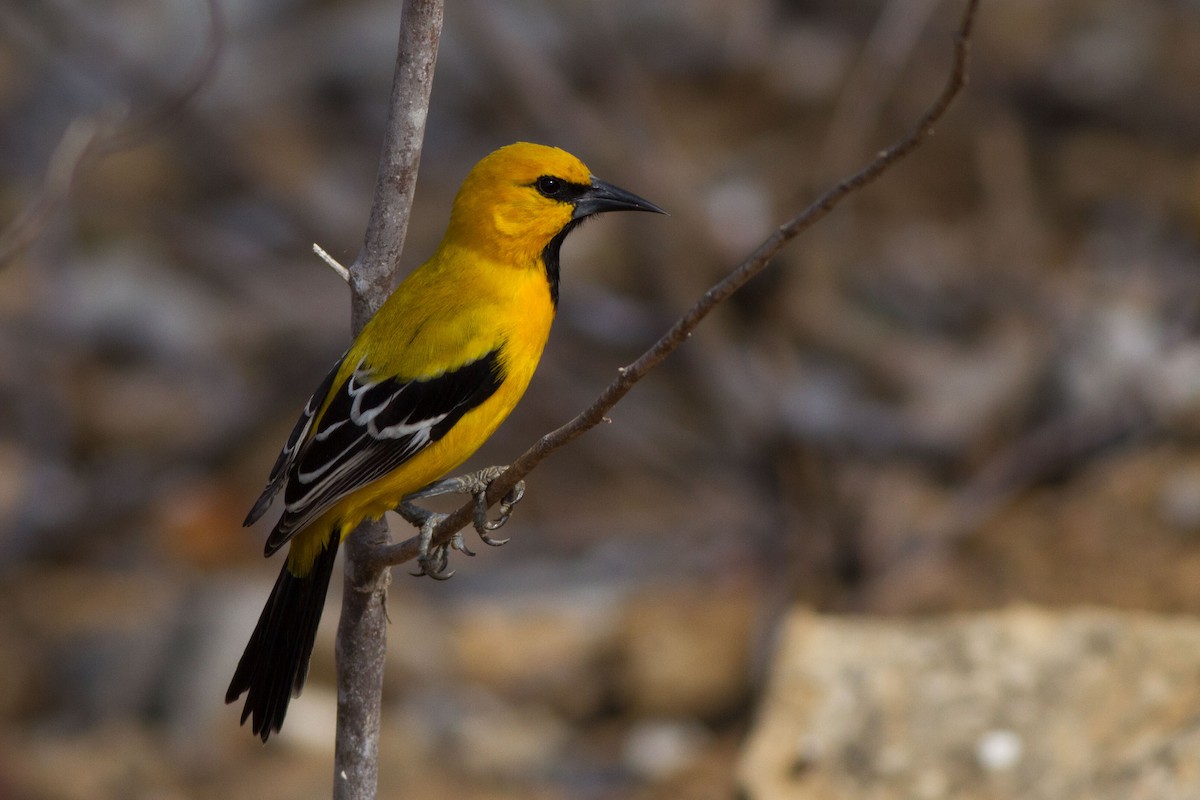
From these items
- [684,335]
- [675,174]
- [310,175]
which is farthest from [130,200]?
[684,335]

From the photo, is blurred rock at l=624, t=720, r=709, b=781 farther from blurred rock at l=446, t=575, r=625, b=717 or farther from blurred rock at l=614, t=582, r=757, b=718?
blurred rock at l=446, t=575, r=625, b=717

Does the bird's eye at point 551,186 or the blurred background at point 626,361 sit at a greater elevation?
the blurred background at point 626,361

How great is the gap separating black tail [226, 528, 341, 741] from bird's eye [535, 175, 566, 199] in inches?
42.6

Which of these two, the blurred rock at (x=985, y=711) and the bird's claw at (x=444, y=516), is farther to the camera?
the blurred rock at (x=985, y=711)

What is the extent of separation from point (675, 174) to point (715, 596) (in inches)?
88.9

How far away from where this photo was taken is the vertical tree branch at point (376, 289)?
316 centimetres

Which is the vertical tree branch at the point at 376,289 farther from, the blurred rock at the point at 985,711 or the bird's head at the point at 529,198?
the blurred rock at the point at 985,711

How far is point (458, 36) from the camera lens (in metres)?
9.93

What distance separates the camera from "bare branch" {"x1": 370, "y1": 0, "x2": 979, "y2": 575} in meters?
2.15

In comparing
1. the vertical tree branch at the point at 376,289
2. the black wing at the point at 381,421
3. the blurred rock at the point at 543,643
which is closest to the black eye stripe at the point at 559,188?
the black wing at the point at 381,421

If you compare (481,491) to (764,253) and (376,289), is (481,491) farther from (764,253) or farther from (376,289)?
(764,253)

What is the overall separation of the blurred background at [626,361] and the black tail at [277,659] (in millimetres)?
2173

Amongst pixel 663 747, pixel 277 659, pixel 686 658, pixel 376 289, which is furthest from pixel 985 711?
pixel 686 658

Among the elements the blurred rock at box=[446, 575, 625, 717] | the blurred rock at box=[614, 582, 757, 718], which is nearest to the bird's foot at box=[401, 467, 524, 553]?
the blurred rock at box=[614, 582, 757, 718]
